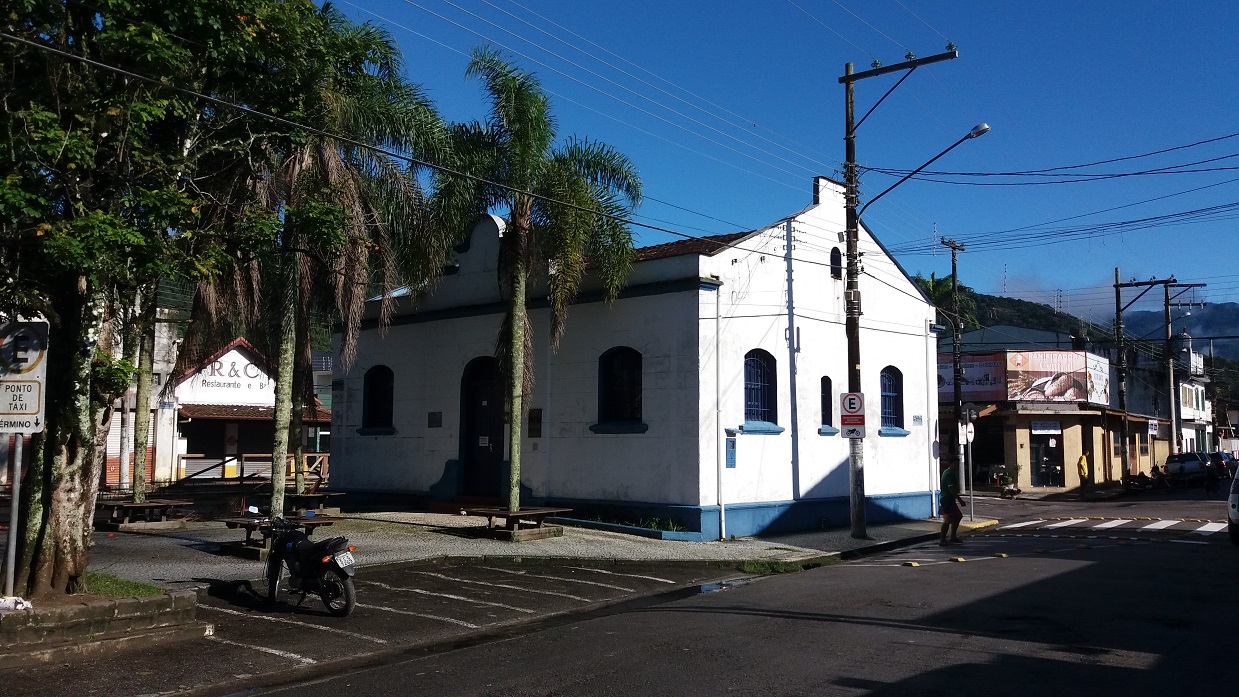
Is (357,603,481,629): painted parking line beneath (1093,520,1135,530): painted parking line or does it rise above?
above

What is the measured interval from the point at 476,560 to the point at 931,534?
1045cm

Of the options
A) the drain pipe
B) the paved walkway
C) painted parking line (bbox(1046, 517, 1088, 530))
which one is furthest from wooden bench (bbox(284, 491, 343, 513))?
painted parking line (bbox(1046, 517, 1088, 530))

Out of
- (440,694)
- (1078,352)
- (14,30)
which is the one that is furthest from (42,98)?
(1078,352)

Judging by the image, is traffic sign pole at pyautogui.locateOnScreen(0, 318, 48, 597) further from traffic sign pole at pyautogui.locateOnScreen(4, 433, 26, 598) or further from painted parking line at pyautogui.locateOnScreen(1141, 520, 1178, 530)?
painted parking line at pyautogui.locateOnScreen(1141, 520, 1178, 530)

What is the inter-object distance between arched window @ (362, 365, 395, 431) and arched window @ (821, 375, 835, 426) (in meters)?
10.5

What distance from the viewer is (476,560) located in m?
14.6

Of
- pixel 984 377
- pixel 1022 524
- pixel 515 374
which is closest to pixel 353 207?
pixel 515 374

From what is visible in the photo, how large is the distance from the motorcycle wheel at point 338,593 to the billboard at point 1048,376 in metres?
35.7

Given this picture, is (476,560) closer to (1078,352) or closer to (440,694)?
(440,694)

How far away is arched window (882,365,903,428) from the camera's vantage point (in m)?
23.2

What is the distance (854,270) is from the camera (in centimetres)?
1891

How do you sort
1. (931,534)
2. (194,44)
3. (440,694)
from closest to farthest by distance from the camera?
1. (440,694)
2. (194,44)
3. (931,534)

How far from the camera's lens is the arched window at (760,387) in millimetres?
19453

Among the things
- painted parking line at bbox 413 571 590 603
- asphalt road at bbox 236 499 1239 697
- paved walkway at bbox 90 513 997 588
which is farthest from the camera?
paved walkway at bbox 90 513 997 588
